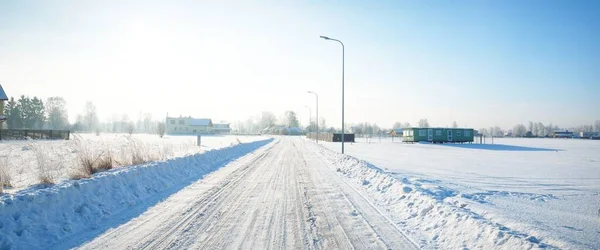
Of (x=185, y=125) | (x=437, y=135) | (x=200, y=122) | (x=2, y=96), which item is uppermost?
(x=2, y=96)

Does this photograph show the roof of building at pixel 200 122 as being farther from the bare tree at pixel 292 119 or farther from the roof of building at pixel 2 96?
the roof of building at pixel 2 96

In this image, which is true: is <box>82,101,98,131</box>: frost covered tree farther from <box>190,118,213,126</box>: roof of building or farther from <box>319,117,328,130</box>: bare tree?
<box>319,117,328,130</box>: bare tree

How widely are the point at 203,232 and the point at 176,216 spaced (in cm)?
137

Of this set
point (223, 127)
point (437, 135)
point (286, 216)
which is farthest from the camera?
point (223, 127)

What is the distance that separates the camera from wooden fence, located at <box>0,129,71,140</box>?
123 feet

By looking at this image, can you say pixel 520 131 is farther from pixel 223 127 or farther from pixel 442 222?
pixel 442 222

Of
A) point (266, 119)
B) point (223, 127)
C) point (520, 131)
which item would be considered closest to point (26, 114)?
point (223, 127)

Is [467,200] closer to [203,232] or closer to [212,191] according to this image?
[203,232]

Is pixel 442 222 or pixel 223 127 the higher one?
pixel 223 127

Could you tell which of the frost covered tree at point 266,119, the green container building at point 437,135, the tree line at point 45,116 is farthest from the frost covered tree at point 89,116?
the green container building at point 437,135

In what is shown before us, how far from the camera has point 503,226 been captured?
5281mm

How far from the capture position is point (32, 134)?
41.7m

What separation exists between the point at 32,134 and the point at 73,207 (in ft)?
157

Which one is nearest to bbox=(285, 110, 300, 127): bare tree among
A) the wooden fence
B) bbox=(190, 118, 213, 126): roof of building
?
bbox=(190, 118, 213, 126): roof of building
